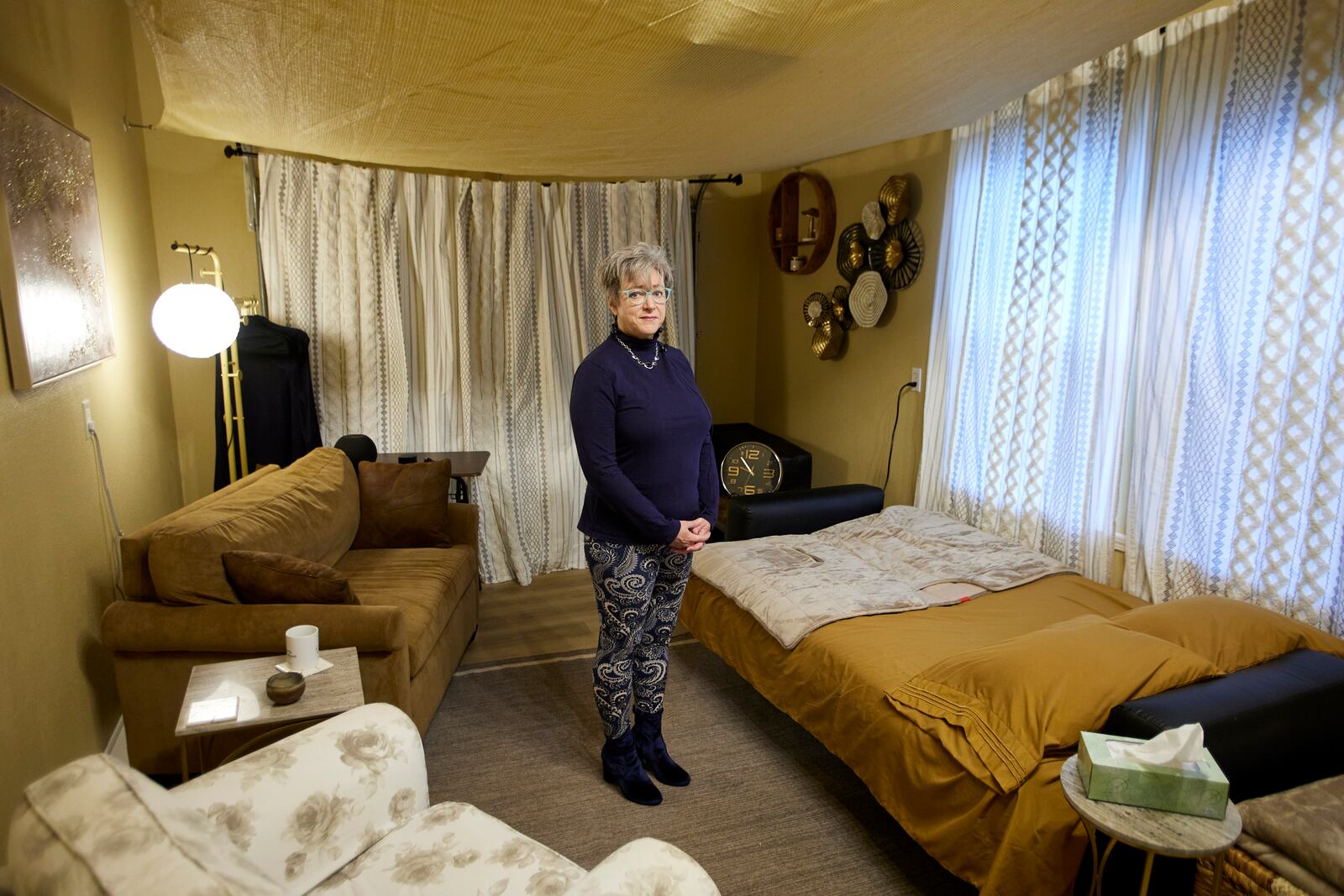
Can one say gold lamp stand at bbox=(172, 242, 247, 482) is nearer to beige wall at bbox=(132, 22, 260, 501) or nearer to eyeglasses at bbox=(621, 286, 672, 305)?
beige wall at bbox=(132, 22, 260, 501)

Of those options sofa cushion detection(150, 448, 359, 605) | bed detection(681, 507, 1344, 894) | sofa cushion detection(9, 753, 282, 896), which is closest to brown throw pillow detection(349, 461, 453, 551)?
sofa cushion detection(150, 448, 359, 605)

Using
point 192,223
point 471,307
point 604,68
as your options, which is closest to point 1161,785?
point 604,68

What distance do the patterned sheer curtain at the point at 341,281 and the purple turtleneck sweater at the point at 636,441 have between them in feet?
6.90

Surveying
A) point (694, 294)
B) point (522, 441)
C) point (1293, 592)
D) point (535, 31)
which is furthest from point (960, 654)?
point (694, 294)

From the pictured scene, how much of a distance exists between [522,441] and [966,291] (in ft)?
7.55

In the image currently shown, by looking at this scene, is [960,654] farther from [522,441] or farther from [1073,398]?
[522,441]

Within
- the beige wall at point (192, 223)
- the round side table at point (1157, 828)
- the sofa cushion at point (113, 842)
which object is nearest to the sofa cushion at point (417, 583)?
the sofa cushion at point (113, 842)

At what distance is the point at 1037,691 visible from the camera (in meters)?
1.73

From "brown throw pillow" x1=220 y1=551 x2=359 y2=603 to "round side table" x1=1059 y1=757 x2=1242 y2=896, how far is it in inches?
72.8

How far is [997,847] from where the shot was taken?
1.65 meters

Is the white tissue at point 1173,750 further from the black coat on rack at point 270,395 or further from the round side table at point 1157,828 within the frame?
the black coat on rack at point 270,395

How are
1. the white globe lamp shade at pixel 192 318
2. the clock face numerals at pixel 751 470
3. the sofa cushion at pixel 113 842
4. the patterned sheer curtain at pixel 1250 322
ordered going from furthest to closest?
the clock face numerals at pixel 751 470 → the white globe lamp shade at pixel 192 318 → the patterned sheer curtain at pixel 1250 322 → the sofa cushion at pixel 113 842

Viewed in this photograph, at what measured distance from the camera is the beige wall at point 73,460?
6.01ft

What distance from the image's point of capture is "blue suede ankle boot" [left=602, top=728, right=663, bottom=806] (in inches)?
87.6
